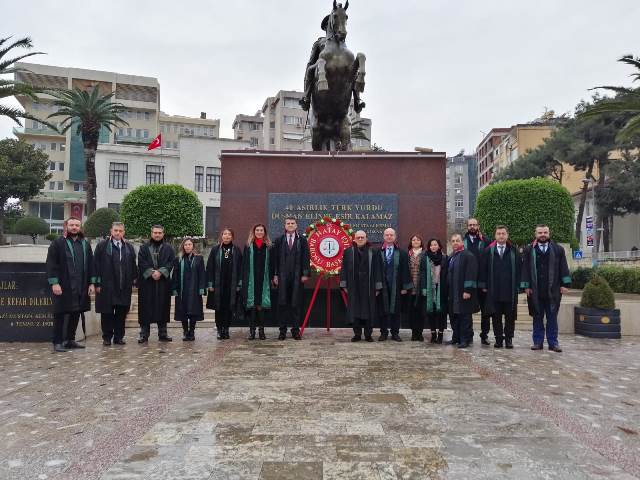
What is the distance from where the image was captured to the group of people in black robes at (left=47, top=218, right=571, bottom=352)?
7848 mm

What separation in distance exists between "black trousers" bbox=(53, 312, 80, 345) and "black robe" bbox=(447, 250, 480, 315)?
5830mm

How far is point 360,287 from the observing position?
8211 millimetres

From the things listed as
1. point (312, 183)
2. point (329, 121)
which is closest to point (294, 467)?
point (312, 183)

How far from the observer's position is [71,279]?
7730mm

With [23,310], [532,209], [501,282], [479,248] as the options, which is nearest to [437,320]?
[501,282]

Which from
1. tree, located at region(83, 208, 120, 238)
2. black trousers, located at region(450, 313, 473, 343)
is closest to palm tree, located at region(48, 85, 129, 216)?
tree, located at region(83, 208, 120, 238)

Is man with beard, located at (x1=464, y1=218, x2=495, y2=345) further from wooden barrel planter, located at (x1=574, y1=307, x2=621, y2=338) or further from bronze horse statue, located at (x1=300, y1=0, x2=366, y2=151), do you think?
bronze horse statue, located at (x1=300, y1=0, x2=366, y2=151)

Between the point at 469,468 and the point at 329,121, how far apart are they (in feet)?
26.5

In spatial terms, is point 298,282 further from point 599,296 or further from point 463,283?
point 599,296

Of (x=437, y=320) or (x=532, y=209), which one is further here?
(x=532, y=209)

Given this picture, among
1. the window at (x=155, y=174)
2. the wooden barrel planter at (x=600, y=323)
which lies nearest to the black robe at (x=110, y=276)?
the wooden barrel planter at (x=600, y=323)

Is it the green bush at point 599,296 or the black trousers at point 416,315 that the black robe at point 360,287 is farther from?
the green bush at point 599,296

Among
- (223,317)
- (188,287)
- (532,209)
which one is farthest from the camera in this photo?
(532,209)

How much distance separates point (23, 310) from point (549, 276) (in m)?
8.43
